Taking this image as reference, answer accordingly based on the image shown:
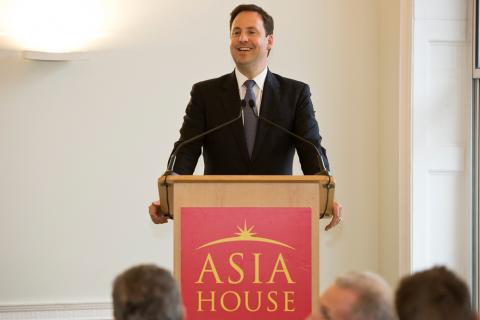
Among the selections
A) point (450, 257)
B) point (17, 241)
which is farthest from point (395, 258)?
point (17, 241)

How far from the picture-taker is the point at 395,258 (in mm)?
6262

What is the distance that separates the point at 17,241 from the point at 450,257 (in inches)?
117

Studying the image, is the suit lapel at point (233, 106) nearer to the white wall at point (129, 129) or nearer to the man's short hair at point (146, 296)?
the man's short hair at point (146, 296)

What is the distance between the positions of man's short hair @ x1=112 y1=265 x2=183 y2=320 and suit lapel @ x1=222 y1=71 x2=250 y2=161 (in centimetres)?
179

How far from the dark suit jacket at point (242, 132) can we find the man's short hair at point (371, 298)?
4.84 ft

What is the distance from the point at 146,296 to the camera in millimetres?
1975

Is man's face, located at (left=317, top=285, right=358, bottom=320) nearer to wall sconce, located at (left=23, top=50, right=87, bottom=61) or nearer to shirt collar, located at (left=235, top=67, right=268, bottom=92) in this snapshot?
shirt collar, located at (left=235, top=67, right=268, bottom=92)

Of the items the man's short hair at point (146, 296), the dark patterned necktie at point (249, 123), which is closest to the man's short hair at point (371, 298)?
the man's short hair at point (146, 296)

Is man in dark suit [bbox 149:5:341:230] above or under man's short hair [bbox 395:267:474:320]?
above

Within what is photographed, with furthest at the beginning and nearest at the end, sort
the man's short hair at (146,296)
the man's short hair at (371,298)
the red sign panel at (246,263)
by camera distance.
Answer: the red sign panel at (246,263) → the man's short hair at (371,298) → the man's short hair at (146,296)

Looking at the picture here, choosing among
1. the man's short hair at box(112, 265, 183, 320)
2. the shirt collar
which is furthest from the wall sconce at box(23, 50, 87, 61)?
the man's short hair at box(112, 265, 183, 320)

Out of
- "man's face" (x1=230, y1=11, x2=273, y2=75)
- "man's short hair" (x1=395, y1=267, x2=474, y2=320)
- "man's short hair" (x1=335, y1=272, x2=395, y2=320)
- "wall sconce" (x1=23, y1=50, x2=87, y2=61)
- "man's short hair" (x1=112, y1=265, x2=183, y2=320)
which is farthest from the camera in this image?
"wall sconce" (x1=23, y1=50, x2=87, y2=61)

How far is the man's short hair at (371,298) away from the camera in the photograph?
85.4 inches

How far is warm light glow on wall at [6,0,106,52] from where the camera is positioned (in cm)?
601
